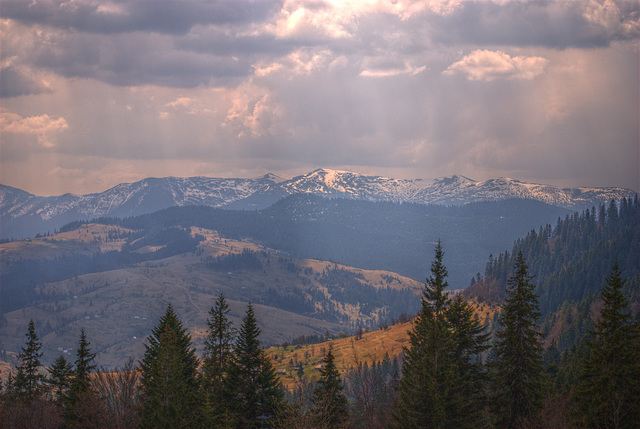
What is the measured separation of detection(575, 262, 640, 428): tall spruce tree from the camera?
4206 cm

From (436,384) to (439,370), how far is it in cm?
146

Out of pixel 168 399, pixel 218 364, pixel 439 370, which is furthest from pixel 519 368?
pixel 168 399

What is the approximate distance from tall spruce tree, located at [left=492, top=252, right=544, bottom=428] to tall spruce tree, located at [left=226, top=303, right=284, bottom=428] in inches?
906

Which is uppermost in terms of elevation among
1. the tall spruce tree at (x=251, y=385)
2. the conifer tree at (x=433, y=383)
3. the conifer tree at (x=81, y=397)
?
the conifer tree at (x=433, y=383)

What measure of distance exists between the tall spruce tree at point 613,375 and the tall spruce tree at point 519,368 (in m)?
5.00

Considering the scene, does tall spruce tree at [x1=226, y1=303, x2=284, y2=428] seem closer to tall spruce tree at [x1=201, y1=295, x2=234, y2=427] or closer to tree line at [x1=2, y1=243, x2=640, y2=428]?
tree line at [x1=2, y1=243, x2=640, y2=428]

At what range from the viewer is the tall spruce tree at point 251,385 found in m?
56.1

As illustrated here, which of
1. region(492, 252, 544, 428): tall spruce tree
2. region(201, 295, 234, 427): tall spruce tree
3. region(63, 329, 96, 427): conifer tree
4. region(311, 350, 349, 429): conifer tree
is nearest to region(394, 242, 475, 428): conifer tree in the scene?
region(492, 252, 544, 428): tall spruce tree

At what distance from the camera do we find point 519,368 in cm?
4891

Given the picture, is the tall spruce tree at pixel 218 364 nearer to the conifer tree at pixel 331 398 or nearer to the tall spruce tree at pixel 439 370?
the conifer tree at pixel 331 398

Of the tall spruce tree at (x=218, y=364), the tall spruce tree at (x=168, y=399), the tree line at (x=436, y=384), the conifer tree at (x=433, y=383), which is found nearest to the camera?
the tree line at (x=436, y=384)

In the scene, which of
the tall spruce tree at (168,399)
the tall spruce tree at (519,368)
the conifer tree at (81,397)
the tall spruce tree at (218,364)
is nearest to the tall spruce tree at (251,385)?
the tall spruce tree at (218,364)

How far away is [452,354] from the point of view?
164ft

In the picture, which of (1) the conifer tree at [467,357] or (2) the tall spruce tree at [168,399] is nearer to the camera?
(1) the conifer tree at [467,357]
